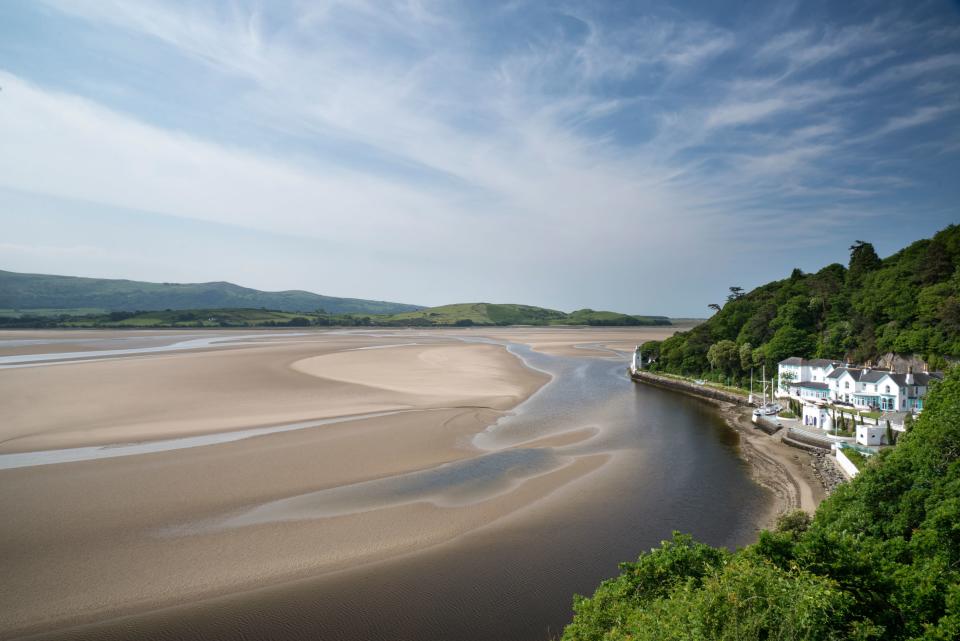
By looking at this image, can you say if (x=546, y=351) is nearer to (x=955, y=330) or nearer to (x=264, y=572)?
(x=955, y=330)

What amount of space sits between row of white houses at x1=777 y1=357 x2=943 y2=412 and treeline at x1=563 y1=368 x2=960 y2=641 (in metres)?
19.1

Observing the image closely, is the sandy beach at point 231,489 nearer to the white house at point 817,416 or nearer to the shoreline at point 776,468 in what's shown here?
the shoreline at point 776,468

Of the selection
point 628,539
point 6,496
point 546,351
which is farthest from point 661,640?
point 546,351

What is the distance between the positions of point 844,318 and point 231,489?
45.8 metres

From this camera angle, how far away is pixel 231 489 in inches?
635

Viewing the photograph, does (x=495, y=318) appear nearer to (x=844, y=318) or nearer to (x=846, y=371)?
(x=844, y=318)

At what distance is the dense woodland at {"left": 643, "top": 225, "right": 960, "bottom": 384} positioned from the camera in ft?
96.2

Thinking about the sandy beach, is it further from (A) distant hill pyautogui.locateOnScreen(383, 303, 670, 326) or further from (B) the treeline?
(A) distant hill pyautogui.locateOnScreen(383, 303, 670, 326)

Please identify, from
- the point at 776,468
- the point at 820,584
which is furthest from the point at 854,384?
the point at 820,584

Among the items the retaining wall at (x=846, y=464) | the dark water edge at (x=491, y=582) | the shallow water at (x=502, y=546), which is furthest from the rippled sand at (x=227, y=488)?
the retaining wall at (x=846, y=464)

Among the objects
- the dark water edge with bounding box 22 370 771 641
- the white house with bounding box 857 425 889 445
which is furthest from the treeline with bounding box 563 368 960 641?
the white house with bounding box 857 425 889 445

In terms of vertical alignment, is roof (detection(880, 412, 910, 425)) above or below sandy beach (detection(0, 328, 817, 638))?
above

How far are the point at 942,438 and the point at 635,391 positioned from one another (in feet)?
93.5

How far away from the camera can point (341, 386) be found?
1387 inches
